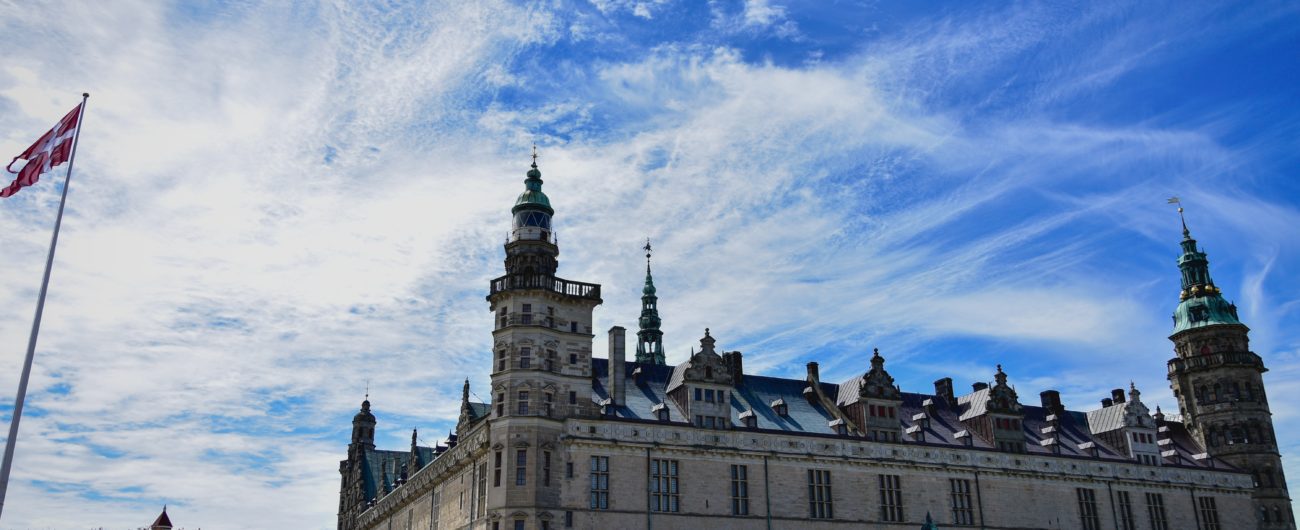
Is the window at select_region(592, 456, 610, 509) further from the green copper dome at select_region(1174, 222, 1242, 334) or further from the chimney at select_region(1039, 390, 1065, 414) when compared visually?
the green copper dome at select_region(1174, 222, 1242, 334)

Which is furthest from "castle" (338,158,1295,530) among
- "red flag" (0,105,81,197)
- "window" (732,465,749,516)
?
"red flag" (0,105,81,197)

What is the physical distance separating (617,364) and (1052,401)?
40.5 metres

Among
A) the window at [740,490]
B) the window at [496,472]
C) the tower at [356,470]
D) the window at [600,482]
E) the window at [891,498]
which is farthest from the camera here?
the tower at [356,470]

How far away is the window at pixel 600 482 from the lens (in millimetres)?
61812

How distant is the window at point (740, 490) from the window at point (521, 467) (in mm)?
13412

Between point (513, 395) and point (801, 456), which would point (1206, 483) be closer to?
point (801, 456)

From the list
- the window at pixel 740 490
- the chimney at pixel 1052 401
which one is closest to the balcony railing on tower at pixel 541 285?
the window at pixel 740 490

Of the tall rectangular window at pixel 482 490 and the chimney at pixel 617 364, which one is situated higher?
the chimney at pixel 617 364

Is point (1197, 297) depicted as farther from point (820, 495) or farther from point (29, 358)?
point (29, 358)

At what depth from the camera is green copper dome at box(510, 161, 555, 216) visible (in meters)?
68.6

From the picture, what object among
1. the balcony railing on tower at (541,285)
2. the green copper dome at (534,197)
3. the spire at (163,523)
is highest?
the green copper dome at (534,197)

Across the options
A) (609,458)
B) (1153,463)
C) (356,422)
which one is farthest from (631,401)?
(356,422)

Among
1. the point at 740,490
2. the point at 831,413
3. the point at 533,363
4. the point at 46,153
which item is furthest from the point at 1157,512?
the point at 46,153

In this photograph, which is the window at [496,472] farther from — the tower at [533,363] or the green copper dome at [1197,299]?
the green copper dome at [1197,299]
